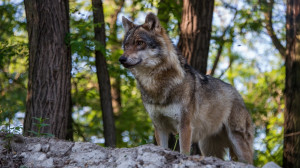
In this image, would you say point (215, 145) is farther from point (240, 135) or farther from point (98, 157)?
point (98, 157)

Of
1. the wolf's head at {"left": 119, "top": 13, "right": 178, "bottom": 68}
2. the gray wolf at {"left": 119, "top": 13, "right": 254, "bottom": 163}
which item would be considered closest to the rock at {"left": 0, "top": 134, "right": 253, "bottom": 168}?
the gray wolf at {"left": 119, "top": 13, "right": 254, "bottom": 163}

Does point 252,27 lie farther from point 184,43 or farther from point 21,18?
point 21,18

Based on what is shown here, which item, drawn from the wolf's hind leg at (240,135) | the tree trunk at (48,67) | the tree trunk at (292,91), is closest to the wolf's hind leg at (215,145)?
the wolf's hind leg at (240,135)

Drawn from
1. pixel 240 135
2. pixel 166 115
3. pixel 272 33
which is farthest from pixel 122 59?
pixel 272 33

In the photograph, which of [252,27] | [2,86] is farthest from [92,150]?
[2,86]

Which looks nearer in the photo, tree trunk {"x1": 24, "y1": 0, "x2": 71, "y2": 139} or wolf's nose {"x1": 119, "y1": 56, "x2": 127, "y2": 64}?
wolf's nose {"x1": 119, "y1": 56, "x2": 127, "y2": 64}

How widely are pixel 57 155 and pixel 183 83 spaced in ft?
8.06

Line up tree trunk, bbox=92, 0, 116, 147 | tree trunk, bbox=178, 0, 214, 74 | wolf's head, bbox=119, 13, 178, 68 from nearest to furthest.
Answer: wolf's head, bbox=119, 13, 178, 68 < tree trunk, bbox=178, 0, 214, 74 < tree trunk, bbox=92, 0, 116, 147

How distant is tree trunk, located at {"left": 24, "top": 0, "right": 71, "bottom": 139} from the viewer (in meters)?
7.04

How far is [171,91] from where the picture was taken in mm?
6031

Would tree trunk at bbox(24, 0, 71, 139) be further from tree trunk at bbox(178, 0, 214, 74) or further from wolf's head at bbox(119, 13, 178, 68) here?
tree trunk at bbox(178, 0, 214, 74)

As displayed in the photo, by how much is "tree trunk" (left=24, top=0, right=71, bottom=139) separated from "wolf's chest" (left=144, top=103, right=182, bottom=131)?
2052 millimetres

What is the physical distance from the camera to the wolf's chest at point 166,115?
595cm

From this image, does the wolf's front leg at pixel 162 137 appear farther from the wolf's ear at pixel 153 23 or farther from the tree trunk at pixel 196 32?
the tree trunk at pixel 196 32
